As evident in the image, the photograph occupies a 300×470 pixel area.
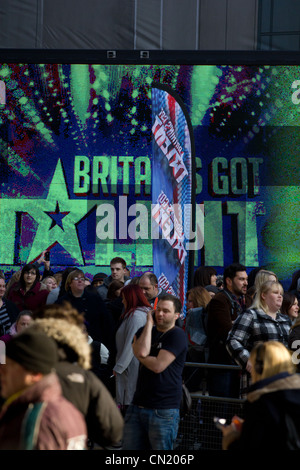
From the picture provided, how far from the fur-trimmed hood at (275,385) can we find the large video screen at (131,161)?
354 inches

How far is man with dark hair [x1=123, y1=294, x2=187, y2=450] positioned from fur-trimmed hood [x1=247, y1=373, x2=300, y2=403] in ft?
5.81

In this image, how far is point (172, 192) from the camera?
32.2 feet

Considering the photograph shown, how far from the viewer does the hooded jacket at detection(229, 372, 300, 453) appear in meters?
3.93

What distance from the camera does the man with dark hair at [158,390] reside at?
5863mm

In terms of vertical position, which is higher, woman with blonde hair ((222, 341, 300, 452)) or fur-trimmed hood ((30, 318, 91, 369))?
fur-trimmed hood ((30, 318, 91, 369))

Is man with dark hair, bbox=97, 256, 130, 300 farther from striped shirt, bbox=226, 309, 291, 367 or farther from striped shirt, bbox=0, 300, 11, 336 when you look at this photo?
striped shirt, bbox=226, 309, 291, 367

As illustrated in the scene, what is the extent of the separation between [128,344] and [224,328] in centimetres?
87

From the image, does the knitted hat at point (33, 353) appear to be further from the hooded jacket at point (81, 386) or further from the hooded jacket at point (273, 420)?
the hooded jacket at point (273, 420)

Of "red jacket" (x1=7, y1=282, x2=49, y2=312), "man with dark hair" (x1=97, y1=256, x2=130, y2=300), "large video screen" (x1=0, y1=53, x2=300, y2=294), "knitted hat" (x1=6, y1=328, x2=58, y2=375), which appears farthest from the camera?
"large video screen" (x1=0, y1=53, x2=300, y2=294)

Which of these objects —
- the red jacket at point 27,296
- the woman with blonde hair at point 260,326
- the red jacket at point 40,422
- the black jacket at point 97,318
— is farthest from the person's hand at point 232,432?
the red jacket at point 27,296

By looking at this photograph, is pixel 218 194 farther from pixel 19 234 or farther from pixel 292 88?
pixel 19 234

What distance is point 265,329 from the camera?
6684 mm

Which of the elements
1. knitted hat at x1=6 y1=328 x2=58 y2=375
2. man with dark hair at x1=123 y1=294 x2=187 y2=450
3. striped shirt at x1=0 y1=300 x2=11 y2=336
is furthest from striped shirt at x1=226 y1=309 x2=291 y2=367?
knitted hat at x1=6 y1=328 x2=58 y2=375

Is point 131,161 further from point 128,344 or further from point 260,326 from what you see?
point 260,326
